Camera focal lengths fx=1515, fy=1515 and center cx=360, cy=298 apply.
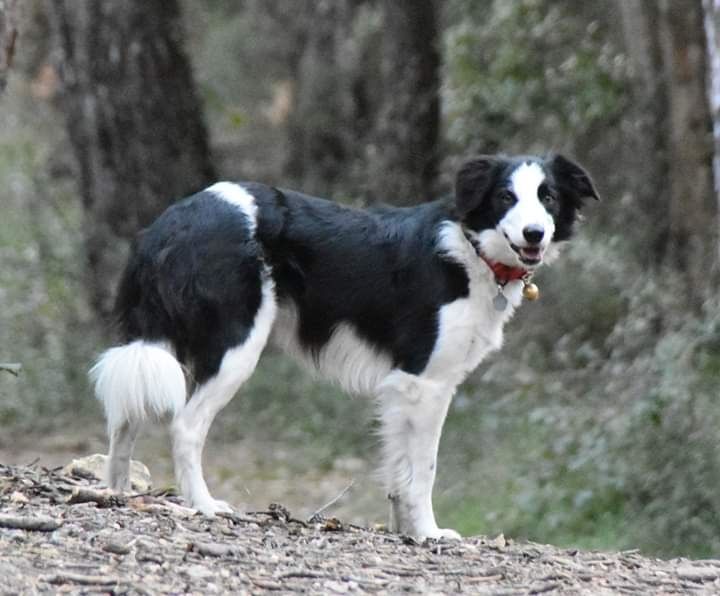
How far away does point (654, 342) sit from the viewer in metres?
10.6

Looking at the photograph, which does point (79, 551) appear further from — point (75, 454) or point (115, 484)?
point (75, 454)

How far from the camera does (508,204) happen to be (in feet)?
23.5

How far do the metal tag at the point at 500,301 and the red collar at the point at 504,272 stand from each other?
5 cm

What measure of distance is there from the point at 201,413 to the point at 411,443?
41.2 inches

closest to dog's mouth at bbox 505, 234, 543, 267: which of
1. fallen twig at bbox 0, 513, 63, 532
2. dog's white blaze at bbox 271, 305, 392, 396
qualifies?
dog's white blaze at bbox 271, 305, 392, 396

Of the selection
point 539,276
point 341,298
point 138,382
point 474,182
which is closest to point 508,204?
point 474,182

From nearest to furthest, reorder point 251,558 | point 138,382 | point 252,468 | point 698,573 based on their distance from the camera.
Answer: point 251,558 → point 698,573 → point 138,382 → point 252,468

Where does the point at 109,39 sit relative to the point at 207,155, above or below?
above

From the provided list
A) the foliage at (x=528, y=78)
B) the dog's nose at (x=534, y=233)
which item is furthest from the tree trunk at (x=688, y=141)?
the dog's nose at (x=534, y=233)

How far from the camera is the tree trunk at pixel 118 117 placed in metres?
13.9

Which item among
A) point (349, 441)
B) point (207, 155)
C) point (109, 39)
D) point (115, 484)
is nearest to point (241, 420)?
point (349, 441)

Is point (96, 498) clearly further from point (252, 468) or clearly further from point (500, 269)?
point (252, 468)

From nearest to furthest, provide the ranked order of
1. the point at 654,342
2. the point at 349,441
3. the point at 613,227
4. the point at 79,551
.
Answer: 1. the point at 79,551
2. the point at 654,342
3. the point at 349,441
4. the point at 613,227

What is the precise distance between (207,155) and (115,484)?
7561 millimetres
